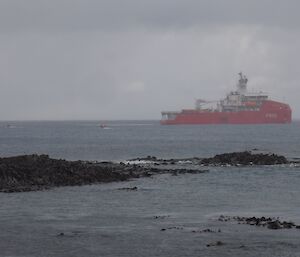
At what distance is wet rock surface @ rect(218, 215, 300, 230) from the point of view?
102 ft

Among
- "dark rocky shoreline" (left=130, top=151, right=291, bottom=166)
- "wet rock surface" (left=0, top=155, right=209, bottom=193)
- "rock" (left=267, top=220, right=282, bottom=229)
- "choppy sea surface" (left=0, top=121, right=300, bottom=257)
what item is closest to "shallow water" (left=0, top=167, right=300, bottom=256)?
"choppy sea surface" (left=0, top=121, right=300, bottom=257)

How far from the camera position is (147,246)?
27172 mm

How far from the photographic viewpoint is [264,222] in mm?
32188

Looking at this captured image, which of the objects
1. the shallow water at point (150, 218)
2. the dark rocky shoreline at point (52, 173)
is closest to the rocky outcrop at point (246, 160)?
the dark rocky shoreline at point (52, 173)

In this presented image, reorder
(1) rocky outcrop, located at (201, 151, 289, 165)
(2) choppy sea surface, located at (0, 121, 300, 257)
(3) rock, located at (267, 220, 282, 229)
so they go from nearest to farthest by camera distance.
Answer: (2) choppy sea surface, located at (0, 121, 300, 257), (3) rock, located at (267, 220, 282, 229), (1) rocky outcrop, located at (201, 151, 289, 165)

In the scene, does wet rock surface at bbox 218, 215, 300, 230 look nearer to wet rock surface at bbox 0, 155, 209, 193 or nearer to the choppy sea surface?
the choppy sea surface

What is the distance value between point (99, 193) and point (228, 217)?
13.0 m

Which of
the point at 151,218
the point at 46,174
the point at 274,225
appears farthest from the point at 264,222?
the point at 46,174

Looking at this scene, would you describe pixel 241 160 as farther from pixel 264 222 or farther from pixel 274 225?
pixel 274 225

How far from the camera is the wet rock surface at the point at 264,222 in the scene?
31.0 m

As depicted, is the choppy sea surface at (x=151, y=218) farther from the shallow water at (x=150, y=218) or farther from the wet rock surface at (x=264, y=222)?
the wet rock surface at (x=264, y=222)

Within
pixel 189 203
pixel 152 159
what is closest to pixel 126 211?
pixel 189 203

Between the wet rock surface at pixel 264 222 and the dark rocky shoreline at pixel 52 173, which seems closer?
the wet rock surface at pixel 264 222

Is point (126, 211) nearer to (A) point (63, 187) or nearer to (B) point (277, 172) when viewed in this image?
(A) point (63, 187)
